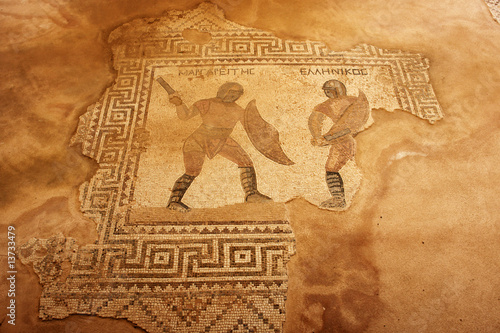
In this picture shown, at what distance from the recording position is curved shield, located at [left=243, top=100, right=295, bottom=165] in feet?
8.95

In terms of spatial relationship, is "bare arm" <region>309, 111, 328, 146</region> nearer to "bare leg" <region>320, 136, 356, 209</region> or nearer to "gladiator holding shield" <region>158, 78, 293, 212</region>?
"bare leg" <region>320, 136, 356, 209</region>

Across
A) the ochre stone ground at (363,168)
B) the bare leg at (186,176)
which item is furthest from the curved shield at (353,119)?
the bare leg at (186,176)

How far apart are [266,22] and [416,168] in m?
2.11

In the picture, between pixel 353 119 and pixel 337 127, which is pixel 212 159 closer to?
pixel 337 127

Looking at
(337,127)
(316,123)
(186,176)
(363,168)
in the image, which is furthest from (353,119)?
(186,176)

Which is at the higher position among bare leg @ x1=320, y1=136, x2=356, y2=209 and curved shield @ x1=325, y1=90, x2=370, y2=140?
curved shield @ x1=325, y1=90, x2=370, y2=140

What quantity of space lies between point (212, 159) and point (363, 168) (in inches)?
47.8

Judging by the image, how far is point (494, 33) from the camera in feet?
11.6

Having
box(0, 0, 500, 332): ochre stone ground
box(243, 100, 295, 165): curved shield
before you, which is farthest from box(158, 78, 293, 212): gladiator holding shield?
box(0, 0, 500, 332): ochre stone ground

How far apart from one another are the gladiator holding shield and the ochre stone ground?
0.47m

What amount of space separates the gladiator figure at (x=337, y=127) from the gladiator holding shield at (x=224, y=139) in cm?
34

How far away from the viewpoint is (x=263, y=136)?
282cm

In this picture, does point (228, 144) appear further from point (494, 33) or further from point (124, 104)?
point (494, 33)

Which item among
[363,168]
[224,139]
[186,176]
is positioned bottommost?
[186,176]
